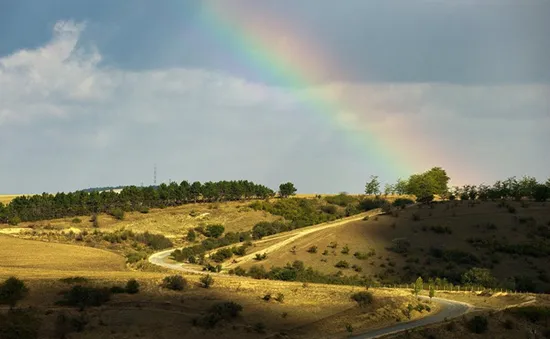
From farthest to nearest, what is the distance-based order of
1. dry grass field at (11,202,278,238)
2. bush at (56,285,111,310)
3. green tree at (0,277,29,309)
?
dry grass field at (11,202,278,238)
bush at (56,285,111,310)
green tree at (0,277,29,309)

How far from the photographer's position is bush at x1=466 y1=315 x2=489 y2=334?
36.0 m

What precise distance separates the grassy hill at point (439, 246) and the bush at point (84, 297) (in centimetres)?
3894

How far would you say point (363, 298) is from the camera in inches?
1688

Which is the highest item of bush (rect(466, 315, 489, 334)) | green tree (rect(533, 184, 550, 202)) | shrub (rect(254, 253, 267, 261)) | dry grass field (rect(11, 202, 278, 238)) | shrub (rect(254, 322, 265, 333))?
green tree (rect(533, 184, 550, 202))

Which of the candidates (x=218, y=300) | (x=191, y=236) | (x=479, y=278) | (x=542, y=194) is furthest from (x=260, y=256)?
(x=542, y=194)

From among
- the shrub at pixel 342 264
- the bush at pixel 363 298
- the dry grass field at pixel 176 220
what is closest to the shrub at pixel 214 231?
the dry grass field at pixel 176 220

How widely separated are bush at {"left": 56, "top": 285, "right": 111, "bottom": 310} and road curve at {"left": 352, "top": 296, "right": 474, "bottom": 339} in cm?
1689

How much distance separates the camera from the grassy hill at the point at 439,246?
234 ft

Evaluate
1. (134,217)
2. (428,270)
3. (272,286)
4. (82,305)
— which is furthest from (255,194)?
(82,305)

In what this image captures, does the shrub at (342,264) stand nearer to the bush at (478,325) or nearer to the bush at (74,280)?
the bush at (478,325)

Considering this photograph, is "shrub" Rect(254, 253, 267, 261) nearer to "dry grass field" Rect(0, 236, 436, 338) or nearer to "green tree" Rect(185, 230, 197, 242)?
"dry grass field" Rect(0, 236, 436, 338)

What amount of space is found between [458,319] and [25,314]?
28178 millimetres

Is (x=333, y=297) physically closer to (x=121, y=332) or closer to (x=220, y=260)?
(x=121, y=332)

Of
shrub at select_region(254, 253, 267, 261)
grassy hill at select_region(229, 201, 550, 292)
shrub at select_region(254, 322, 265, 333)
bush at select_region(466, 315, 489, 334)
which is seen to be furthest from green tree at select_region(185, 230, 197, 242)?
bush at select_region(466, 315, 489, 334)
